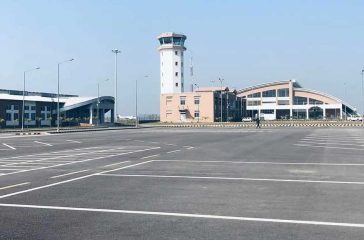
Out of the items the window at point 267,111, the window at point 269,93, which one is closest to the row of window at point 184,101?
the window at point 267,111

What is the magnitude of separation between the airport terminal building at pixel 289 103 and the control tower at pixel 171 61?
4528 centimetres

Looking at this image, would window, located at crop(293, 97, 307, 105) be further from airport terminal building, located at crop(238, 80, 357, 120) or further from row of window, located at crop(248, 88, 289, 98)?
row of window, located at crop(248, 88, 289, 98)

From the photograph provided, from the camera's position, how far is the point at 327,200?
1018 cm

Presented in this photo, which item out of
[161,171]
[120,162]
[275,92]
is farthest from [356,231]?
[275,92]

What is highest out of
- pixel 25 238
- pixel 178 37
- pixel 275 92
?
pixel 178 37

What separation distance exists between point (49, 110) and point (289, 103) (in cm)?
9534

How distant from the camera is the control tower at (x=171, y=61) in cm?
13100

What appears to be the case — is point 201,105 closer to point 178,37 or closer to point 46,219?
point 178,37

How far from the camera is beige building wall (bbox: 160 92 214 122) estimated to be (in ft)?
419

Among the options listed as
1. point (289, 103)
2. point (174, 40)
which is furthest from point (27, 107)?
point (289, 103)

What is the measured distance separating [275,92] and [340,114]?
82.3 feet

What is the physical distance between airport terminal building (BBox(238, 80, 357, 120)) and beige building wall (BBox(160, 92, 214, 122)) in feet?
145

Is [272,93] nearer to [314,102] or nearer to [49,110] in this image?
[314,102]

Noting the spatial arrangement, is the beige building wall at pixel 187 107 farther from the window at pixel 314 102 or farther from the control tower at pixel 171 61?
the window at pixel 314 102
